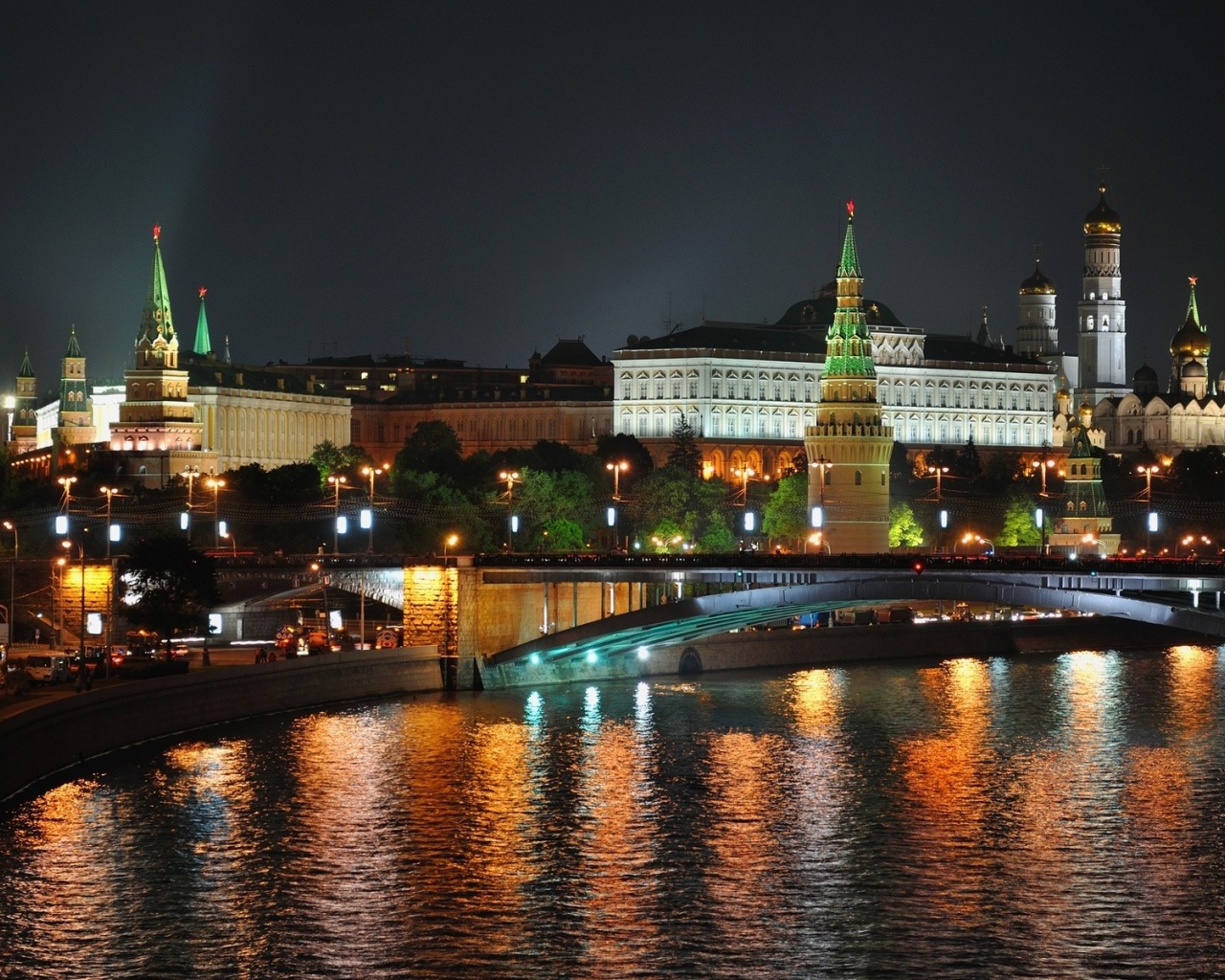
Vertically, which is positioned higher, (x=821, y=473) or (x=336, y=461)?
(x=336, y=461)

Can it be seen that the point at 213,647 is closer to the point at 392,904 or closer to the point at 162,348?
the point at 392,904

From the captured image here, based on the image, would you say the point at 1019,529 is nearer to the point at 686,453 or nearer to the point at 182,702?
the point at 686,453

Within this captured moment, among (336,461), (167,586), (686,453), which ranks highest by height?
(686,453)

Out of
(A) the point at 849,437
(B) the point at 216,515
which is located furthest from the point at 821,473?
(B) the point at 216,515

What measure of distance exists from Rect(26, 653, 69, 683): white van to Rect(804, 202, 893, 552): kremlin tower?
6627 cm

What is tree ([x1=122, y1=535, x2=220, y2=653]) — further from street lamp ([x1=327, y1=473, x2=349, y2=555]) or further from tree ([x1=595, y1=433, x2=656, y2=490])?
tree ([x1=595, y1=433, x2=656, y2=490])

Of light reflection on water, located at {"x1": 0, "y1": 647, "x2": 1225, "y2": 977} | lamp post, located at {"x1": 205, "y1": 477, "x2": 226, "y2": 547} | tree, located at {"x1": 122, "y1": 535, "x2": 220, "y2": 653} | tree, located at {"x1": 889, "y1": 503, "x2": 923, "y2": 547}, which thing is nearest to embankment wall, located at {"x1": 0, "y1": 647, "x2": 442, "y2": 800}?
light reflection on water, located at {"x1": 0, "y1": 647, "x2": 1225, "y2": 977}

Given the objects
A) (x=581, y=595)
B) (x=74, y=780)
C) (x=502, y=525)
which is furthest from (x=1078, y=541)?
(x=74, y=780)

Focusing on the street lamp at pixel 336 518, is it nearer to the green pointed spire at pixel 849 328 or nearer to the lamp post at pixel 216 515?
the lamp post at pixel 216 515

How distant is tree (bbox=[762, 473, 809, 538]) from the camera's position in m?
144

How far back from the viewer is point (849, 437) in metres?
136

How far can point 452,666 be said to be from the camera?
81625 millimetres

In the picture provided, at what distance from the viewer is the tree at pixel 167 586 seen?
3211 inches

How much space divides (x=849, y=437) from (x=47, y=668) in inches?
2759
